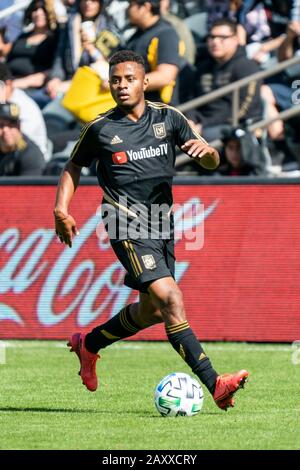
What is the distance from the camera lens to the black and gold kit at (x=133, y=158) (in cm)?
821

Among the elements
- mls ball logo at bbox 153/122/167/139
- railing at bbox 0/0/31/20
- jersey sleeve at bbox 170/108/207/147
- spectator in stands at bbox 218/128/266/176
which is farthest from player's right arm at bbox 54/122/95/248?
railing at bbox 0/0/31/20

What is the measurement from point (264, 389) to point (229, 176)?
12.7ft

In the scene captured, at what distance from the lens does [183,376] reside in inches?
314

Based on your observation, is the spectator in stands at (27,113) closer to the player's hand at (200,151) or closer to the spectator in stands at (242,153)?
the spectator in stands at (242,153)

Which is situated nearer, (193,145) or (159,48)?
(193,145)

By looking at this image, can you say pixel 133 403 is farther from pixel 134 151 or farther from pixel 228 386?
pixel 134 151

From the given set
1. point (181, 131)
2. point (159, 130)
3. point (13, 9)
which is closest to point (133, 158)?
point (159, 130)

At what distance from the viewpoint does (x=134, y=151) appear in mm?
8219

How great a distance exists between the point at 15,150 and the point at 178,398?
21.3ft

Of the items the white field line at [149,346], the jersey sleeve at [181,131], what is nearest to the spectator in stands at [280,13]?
the white field line at [149,346]

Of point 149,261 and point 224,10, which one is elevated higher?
point 149,261

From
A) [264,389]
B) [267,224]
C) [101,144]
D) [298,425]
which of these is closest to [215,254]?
[267,224]

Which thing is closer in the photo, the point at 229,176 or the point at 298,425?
the point at 298,425
